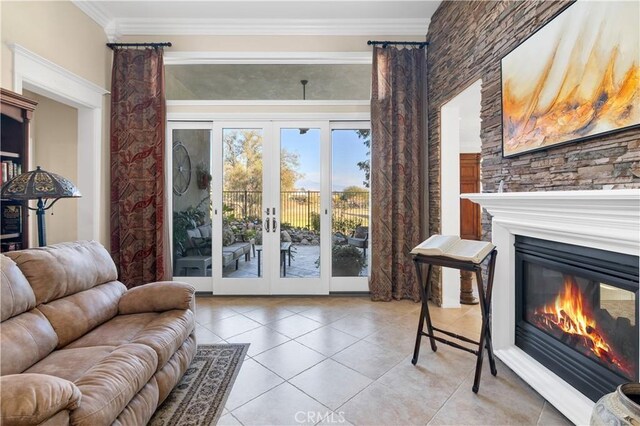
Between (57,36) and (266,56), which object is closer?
(57,36)

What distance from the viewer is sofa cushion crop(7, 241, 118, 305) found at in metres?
1.73

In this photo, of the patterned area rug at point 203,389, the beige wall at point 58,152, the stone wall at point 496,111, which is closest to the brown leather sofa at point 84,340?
the patterned area rug at point 203,389

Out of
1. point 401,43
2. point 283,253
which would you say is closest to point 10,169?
point 283,253

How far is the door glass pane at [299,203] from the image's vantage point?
155 inches

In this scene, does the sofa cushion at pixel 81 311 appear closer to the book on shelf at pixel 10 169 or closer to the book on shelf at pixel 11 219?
the book on shelf at pixel 11 219

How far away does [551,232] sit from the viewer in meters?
1.82

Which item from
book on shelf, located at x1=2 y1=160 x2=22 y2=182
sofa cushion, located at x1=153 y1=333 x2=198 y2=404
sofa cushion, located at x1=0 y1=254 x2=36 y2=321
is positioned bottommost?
sofa cushion, located at x1=153 y1=333 x2=198 y2=404

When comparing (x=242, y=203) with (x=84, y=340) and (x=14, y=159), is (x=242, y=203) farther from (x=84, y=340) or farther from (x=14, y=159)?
(x=84, y=340)

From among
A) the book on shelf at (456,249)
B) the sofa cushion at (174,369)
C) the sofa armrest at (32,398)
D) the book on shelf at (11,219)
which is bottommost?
the sofa cushion at (174,369)

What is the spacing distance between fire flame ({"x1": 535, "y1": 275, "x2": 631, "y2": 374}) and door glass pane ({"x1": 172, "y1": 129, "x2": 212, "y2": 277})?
3.72 metres

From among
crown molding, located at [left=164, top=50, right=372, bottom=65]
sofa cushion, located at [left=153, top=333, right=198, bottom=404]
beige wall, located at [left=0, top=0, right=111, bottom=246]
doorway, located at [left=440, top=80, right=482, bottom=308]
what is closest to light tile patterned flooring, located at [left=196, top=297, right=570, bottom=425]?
doorway, located at [left=440, top=80, right=482, bottom=308]

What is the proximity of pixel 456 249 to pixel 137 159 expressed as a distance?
12.0ft

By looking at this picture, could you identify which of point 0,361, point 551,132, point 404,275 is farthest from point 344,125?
point 0,361

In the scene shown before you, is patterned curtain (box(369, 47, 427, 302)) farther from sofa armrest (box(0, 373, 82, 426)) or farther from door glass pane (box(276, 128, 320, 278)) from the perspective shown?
sofa armrest (box(0, 373, 82, 426))
